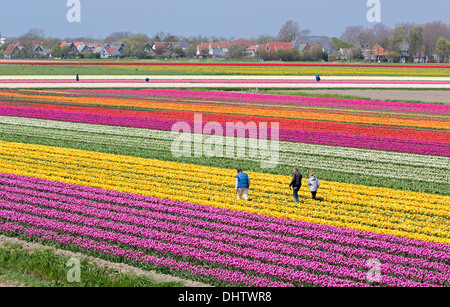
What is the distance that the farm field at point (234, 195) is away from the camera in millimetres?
14422

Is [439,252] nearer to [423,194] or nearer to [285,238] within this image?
[285,238]

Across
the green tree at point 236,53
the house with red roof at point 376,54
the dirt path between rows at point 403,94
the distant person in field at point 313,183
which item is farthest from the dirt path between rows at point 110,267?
the house with red roof at point 376,54

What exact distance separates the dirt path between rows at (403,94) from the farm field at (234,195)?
1567 centimetres

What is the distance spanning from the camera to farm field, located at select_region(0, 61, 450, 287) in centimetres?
1442

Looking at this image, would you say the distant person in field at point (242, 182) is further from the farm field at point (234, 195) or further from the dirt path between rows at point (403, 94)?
the dirt path between rows at point (403, 94)

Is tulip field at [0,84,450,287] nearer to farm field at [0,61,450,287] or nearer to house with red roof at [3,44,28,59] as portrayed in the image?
farm field at [0,61,450,287]

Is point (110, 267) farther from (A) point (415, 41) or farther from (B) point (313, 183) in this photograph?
(A) point (415, 41)

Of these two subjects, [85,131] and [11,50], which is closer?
[85,131]

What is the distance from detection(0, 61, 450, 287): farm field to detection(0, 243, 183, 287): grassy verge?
788 millimetres

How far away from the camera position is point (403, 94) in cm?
6100

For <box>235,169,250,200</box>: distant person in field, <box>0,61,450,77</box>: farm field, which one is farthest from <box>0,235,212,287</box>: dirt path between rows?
<box>0,61,450,77</box>: farm field

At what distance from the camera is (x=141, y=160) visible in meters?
26.3
